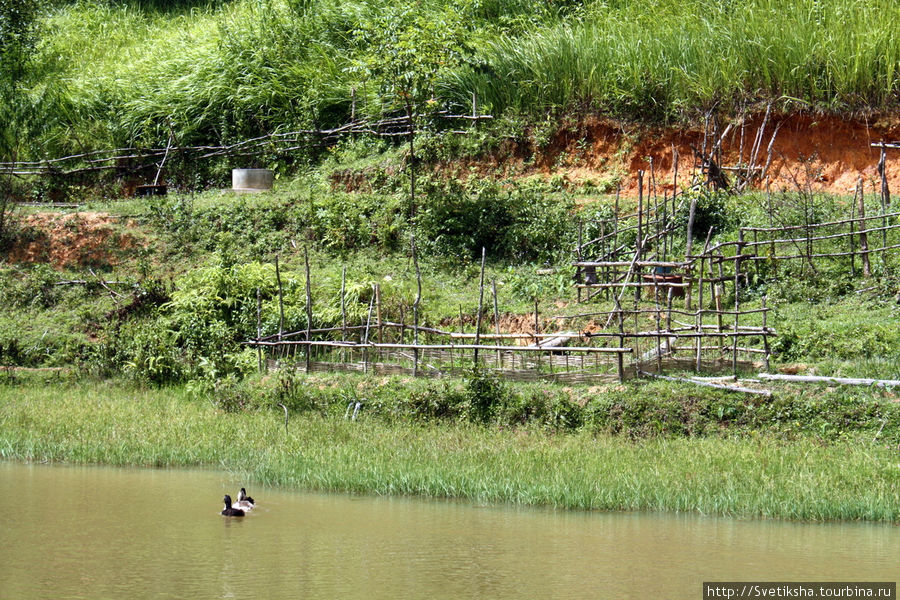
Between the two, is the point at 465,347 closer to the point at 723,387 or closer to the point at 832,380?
the point at 723,387

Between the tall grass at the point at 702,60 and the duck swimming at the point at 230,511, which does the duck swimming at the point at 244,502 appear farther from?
the tall grass at the point at 702,60

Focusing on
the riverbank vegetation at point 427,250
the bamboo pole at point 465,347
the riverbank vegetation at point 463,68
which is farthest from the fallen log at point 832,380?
the riverbank vegetation at point 463,68

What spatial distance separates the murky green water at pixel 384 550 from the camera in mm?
6723

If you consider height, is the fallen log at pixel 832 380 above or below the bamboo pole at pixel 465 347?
below

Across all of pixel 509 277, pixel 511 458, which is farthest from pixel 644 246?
pixel 511 458

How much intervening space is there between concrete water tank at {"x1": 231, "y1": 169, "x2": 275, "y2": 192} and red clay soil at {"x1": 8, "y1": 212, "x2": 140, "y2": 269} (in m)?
2.39

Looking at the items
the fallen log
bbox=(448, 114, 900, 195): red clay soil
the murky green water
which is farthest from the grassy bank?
bbox=(448, 114, 900, 195): red clay soil

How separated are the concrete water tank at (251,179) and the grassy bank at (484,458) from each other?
874 centimetres

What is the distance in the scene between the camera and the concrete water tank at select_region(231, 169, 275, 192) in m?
20.8

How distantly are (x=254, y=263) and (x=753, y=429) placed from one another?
8.36 metres

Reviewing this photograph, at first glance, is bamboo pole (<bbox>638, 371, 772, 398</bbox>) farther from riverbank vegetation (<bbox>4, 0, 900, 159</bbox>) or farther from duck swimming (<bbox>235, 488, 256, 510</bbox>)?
riverbank vegetation (<bbox>4, 0, 900, 159</bbox>)

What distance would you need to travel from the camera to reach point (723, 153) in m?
19.0

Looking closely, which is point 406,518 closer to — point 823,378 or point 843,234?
point 823,378

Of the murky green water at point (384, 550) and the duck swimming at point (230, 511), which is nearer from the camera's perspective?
the murky green water at point (384, 550)
